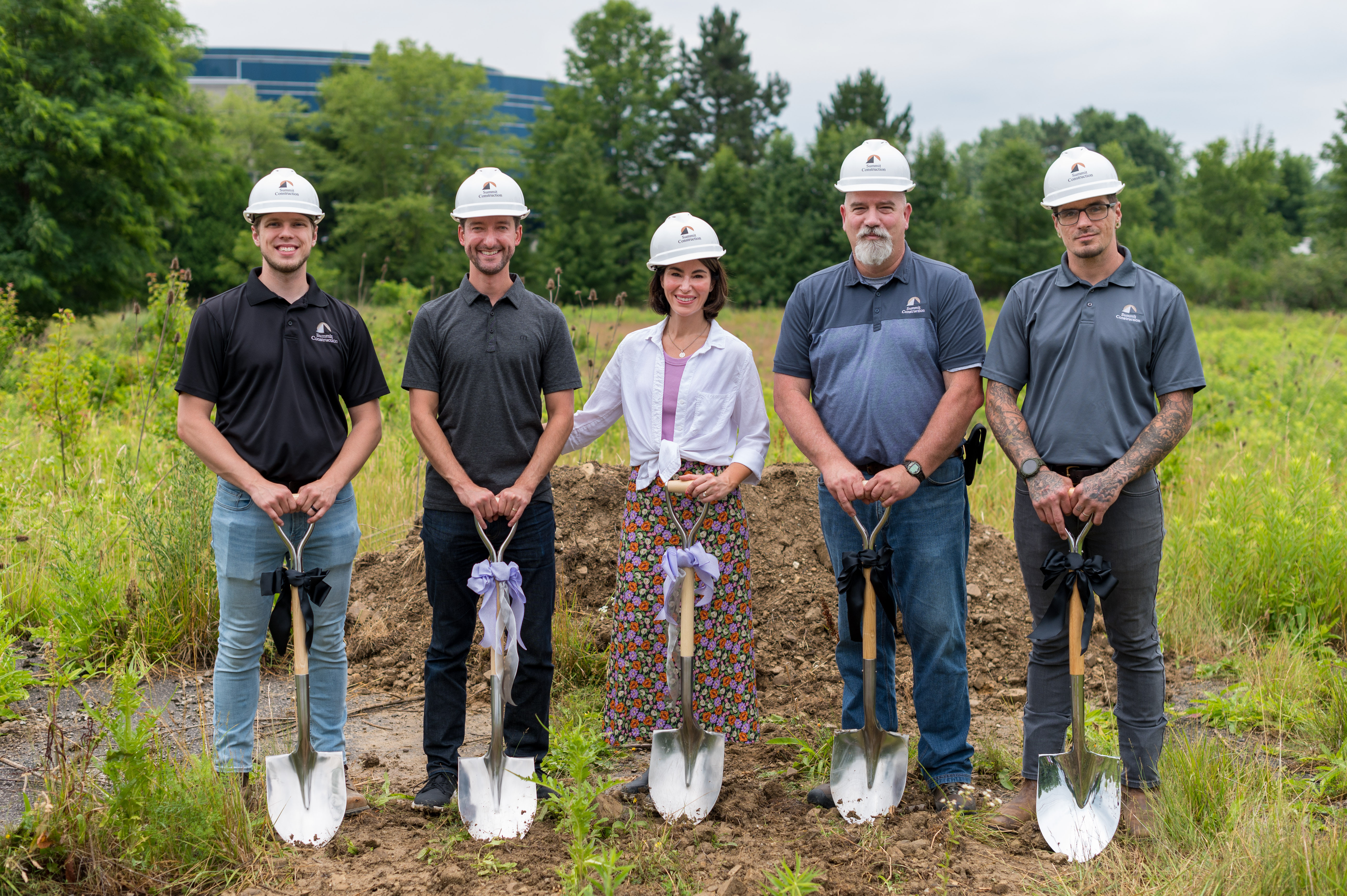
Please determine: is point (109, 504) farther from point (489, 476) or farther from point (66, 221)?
point (66, 221)

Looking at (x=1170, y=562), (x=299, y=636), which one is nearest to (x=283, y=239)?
(x=299, y=636)

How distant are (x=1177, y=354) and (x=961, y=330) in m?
0.75

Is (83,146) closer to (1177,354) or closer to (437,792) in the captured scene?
(437,792)

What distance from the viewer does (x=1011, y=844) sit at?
12.2ft

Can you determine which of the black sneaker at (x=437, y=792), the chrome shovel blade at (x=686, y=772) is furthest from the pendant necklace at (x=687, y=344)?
the black sneaker at (x=437, y=792)

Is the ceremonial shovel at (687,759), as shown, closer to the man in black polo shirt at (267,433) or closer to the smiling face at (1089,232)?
the man in black polo shirt at (267,433)

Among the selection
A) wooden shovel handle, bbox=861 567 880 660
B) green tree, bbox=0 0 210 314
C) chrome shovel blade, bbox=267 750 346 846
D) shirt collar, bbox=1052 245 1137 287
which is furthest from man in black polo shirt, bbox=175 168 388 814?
green tree, bbox=0 0 210 314

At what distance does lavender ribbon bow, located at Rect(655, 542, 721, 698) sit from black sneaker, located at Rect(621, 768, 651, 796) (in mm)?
362

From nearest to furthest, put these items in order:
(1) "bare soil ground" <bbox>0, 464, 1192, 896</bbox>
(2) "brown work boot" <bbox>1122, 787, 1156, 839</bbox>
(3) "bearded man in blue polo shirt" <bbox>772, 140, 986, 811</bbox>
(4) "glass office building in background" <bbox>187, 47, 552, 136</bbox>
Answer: (1) "bare soil ground" <bbox>0, 464, 1192, 896</bbox>
(2) "brown work boot" <bbox>1122, 787, 1156, 839</bbox>
(3) "bearded man in blue polo shirt" <bbox>772, 140, 986, 811</bbox>
(4) "glass office building in background" <bbox>187, 47, 552, 136</bbox>

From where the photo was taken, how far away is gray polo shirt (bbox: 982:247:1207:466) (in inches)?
144

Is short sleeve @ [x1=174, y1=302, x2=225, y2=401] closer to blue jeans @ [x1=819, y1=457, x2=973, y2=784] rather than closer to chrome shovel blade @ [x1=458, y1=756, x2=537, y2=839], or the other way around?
chrome shovel blade @ [x1=458, y1=756, x2=537, y2=839]

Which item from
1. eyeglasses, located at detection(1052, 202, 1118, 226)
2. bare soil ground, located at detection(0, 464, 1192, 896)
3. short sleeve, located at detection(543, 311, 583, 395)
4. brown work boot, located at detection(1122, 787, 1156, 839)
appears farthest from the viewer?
short sleeve, located at detection(543, 311, 583, 395)

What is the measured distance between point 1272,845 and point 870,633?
1427 millimetres

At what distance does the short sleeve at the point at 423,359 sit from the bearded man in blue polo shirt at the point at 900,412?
4.45 ft
